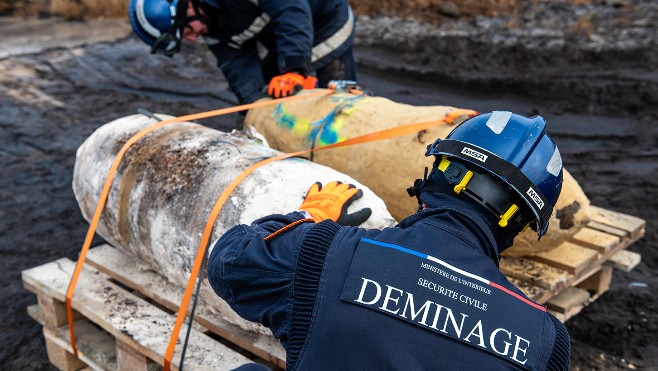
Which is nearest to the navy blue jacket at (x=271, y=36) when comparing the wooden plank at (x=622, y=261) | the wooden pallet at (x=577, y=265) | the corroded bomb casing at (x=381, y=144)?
the corroded bomb casing at (x=381, y=144)

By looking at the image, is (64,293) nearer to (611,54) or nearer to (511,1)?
(611,54)

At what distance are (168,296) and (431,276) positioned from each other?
1.85 metres

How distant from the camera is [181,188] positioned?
10.0ft

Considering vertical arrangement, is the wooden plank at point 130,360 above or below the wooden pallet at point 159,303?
below

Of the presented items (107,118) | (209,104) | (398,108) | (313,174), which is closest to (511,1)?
(209,104)

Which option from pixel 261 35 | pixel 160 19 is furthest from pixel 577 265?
pixel 160 19

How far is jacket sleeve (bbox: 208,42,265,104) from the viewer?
4852 mm

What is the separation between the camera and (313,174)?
292 cm

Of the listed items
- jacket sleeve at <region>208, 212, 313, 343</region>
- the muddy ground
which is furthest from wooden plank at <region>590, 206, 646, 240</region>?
jacket sleeve at <region>208, 212, 313, 343</region>

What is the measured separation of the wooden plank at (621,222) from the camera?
3729mm

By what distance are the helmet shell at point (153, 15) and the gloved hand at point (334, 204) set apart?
Answer: 7.53 feet

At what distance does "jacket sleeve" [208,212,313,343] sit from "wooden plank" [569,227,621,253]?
2086 millimetres

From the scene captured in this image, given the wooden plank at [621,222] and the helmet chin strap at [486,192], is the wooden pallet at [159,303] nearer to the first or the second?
the wooden plank at [621,222]

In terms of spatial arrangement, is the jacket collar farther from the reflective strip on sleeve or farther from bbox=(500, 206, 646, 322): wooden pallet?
the reflective strip on sleeve
